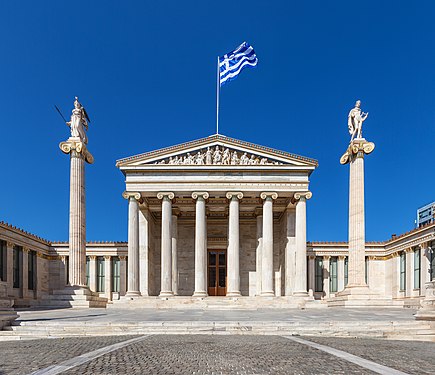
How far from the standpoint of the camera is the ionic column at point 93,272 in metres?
49.6

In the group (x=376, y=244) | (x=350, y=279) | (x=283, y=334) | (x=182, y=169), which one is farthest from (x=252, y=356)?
(x=376, y=244)

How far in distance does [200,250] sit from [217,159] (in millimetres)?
8428

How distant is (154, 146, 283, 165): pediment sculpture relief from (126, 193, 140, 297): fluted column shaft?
4.39 meters

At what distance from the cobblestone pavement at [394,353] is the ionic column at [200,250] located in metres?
22.3

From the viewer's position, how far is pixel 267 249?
3747 centimetres

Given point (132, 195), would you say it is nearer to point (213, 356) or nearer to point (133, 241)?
point (133, 241)

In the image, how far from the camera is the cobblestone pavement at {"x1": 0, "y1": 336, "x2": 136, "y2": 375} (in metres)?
9.36

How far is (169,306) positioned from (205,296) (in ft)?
12.5

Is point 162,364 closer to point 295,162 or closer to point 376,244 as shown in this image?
point 295,162

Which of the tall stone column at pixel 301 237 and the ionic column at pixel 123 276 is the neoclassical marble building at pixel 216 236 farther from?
the ionic column at pixel 123 276

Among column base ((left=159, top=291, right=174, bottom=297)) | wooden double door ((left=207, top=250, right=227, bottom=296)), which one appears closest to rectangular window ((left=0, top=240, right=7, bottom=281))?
column base ((left=159, top=291, right=174, bottom=297))

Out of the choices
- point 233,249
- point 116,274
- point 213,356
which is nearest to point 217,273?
point 233,249

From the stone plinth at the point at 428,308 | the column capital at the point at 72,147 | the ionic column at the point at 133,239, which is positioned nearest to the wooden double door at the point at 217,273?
the ionic column at the point at 133,239

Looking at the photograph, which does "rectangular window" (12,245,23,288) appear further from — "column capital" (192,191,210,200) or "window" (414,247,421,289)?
"window" (414,247,421,289)
